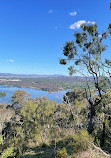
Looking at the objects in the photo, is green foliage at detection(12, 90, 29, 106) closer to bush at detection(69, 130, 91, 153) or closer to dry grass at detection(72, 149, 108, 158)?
bush at detection(69, 130, 91, 153)

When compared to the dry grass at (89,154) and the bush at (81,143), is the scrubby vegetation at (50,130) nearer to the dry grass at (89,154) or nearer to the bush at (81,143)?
the bush at (81,143)

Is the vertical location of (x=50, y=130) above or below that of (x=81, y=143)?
below

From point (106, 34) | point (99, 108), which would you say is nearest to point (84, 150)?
point (99, 108)

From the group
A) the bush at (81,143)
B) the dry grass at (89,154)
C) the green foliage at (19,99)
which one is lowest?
the green foliage at (19,99)

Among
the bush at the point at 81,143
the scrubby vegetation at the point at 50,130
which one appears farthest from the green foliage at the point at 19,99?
the bush at the point at 81,143

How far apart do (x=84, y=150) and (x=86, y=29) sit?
4330 mm

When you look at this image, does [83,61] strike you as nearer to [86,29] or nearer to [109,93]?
[86,29]

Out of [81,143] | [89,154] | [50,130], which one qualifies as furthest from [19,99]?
[89,154]

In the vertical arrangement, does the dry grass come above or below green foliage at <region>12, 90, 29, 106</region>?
above

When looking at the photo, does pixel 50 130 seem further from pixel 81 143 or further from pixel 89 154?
pixel 89 154

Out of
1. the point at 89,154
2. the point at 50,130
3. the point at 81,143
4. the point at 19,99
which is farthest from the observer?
the point at 19,99

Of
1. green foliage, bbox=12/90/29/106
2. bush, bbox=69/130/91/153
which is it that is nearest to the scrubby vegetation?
bush, bbox=69/130/91/153

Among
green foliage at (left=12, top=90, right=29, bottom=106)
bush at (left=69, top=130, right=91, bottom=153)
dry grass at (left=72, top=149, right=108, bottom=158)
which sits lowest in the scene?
green foliage at (left=12, top=90, right=29, bottom=106)

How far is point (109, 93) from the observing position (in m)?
4.80
